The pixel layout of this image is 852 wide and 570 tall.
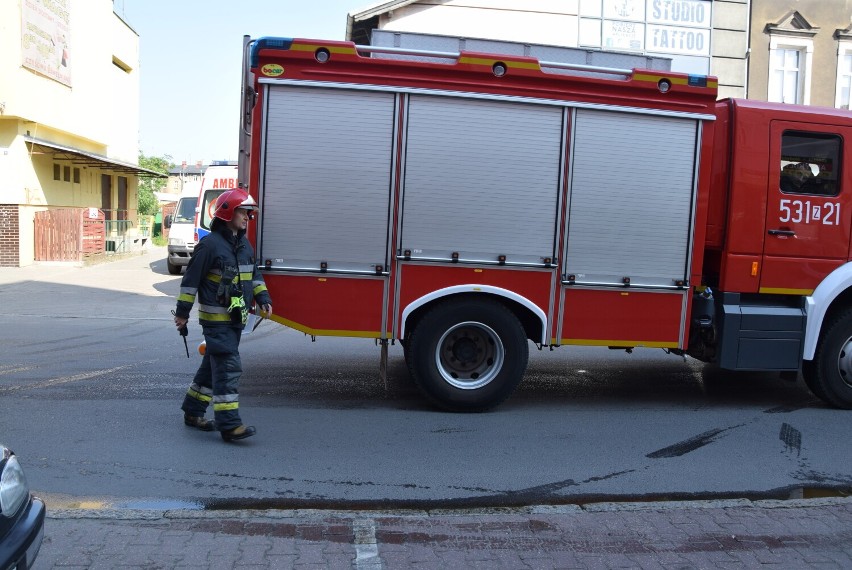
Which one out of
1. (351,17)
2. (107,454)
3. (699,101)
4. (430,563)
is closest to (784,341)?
(699,101)

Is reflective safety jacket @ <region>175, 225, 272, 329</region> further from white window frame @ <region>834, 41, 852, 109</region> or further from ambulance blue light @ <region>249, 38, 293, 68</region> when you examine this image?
white window frame @ <region>834, 41, 852, 109</region>

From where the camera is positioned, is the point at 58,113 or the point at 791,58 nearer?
the point at 791,58

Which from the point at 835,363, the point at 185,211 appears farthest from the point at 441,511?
the point at 185,211

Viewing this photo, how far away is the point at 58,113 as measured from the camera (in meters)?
23.0

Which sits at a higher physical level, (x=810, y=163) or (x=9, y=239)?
(x=810, y=163)

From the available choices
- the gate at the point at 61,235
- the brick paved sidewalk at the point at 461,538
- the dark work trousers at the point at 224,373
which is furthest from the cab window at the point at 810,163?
the gate at the point at 61,235

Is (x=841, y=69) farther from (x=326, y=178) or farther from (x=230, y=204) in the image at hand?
(x=230, y=204)

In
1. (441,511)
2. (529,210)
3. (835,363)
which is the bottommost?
(441,511)

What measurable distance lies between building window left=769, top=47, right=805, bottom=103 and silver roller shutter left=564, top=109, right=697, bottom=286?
15.3 meters

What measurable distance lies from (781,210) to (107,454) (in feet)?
19.3

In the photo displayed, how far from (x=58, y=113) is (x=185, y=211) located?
4945 millimetres

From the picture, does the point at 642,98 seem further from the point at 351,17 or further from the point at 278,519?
the point at 351,17

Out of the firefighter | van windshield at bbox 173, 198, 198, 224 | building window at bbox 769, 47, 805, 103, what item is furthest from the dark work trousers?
building window at bbox 769, 47, 805, 103

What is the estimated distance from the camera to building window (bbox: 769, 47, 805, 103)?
20.3 metres
